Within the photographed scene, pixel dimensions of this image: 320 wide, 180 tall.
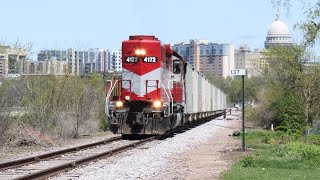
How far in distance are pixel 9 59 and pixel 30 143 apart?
7.37m

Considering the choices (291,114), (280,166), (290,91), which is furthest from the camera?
(290,91)

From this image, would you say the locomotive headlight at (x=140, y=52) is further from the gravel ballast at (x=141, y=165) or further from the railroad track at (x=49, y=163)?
the gravel ballast at (x=141, y=165)

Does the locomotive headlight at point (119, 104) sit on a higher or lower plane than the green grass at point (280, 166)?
higher

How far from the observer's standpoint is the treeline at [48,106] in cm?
2245

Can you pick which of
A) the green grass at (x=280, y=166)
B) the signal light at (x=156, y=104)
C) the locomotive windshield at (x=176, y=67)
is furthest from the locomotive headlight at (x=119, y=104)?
the green grass at (x=280, y=166)

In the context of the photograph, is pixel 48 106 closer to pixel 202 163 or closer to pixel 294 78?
pixel 202 163

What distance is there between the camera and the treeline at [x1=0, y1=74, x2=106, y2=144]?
73.7 feet

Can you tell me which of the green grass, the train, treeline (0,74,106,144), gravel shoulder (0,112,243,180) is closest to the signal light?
the train

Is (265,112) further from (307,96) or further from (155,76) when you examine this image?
(155,76)

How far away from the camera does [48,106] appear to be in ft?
90.1

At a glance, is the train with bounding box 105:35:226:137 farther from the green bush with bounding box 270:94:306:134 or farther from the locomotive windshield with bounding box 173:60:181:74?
the green bush with bounding box 270:94:306:134

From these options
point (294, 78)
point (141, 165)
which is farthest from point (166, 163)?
point (294, 78)

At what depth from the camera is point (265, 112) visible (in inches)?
1844

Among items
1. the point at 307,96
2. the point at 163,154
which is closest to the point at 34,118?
the point at 163,154
